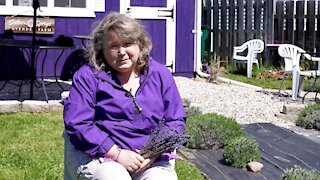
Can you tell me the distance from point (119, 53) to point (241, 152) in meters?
1.74

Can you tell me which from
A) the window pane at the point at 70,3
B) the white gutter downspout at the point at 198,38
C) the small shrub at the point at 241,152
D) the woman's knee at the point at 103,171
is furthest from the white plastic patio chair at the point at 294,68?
the woman's knee at the point at 103,171

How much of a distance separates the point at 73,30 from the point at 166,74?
670 cm

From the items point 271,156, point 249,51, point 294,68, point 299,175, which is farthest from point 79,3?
point 299,175

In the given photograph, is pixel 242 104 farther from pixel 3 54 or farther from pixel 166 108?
pixel 166 108

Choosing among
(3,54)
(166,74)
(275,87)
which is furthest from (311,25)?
(166,74)

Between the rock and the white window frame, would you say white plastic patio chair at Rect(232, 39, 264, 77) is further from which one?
the rock

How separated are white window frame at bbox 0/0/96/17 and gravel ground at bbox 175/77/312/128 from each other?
6.48 feet

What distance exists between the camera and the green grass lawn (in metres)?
4.46

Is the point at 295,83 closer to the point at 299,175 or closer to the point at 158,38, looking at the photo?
the point at 158,38

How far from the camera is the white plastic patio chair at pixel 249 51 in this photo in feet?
40.3

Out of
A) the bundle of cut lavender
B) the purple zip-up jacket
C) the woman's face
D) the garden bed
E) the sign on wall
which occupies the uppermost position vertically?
the sign on wall

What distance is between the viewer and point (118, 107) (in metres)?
3.16

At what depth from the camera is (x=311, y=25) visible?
42.8 feet

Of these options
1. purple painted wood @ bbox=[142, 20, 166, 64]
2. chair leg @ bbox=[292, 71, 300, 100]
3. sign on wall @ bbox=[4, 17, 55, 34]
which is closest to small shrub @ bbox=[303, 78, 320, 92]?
chair leg @ bbox=[292, 71, 300, 100]
